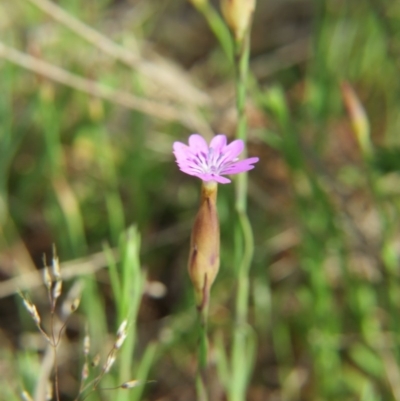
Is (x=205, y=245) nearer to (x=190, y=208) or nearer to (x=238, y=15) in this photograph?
(x=238, y=15)

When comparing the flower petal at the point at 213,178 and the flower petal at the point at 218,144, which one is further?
the flower petal at the point at 218,144

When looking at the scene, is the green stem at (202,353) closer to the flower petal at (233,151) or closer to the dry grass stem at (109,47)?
the flower petal at (233,151)

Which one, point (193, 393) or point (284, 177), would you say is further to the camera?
point (284, 177)

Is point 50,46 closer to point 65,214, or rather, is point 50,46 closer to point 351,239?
point 65,214

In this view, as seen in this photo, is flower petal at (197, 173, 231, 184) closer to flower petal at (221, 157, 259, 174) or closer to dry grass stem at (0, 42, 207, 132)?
flower petal at (221, 157, 259, 174)

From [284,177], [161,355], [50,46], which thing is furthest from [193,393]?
[50,46]

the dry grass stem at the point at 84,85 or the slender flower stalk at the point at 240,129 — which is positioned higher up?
the dry grass stem at the point at 84,85

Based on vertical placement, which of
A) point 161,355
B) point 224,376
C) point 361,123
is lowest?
point 224,376

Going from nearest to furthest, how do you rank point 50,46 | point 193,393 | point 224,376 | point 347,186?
1. point 224,376
2. point 193,393
3. point 347,186
4. point 50,46

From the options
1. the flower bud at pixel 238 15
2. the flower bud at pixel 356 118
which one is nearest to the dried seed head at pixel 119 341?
the flower bud at pixel 238 15
